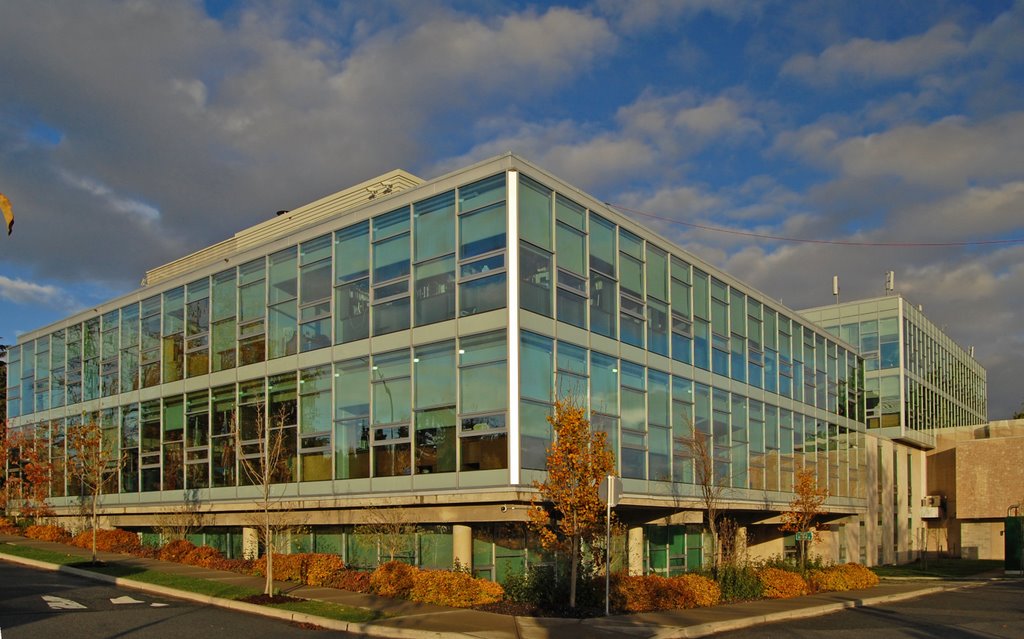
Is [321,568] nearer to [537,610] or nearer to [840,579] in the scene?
[537,610]

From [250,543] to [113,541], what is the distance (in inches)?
221

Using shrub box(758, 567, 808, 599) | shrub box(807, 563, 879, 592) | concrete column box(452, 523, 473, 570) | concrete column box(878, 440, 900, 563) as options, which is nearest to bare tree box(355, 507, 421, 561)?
concrete column box(452, 523, 473, 570)

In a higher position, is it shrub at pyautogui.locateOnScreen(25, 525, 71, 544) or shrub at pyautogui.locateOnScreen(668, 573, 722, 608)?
shrub at pyautogui.locateOnScreen(668, 573, 722, 608)

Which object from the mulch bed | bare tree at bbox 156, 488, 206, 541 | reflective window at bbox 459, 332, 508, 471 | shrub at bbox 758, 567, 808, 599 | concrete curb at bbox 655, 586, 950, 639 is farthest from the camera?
bare tree at bbox 156, 488, 206, 541

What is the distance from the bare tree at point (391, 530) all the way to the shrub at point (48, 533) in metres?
16.1

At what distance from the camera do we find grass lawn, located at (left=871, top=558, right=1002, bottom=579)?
45975 mm

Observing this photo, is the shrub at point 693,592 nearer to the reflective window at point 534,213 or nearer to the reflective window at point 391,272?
the reflective window at point 534,213

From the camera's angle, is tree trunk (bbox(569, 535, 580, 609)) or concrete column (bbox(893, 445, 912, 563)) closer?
tree trunk (bbox(569, 535, 580, 609))

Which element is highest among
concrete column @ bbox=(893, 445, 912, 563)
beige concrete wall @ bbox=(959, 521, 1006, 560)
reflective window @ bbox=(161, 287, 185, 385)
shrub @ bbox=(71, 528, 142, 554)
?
reflective window @ bbox=(161, 287, 185, 385)

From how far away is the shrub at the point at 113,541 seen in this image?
1277 inches

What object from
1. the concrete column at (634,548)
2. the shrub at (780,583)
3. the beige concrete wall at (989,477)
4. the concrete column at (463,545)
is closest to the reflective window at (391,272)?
the concrete column at (463,545)

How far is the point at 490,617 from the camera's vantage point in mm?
19969

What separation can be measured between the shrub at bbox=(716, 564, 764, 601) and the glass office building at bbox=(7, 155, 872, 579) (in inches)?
118

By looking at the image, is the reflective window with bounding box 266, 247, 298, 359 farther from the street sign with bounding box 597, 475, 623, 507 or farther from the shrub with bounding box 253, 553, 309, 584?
the street sign with bounding box 597, 475, 623, 507
